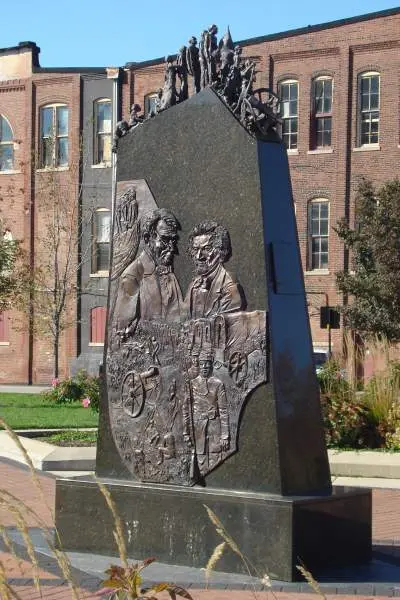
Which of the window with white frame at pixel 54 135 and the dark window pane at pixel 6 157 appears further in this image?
the dark window pane at pixel 6 157

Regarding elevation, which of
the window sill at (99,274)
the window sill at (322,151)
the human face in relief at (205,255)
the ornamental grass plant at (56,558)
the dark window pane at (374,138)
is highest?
the dark window pane at (374,138)

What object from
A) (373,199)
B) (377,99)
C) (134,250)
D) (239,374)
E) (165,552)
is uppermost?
(377,99)

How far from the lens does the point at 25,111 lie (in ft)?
165

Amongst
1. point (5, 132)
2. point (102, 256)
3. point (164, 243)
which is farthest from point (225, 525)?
point (5, 132)

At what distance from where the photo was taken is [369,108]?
143ft

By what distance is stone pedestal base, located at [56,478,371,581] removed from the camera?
7.98 metres

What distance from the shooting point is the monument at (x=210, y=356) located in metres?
8.27

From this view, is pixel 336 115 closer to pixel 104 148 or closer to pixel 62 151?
pixel 104 148

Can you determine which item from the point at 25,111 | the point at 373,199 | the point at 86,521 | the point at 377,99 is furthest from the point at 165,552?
the point at 25,111

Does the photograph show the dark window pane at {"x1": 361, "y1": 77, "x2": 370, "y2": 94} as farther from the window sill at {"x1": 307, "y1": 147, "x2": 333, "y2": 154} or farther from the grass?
the grass

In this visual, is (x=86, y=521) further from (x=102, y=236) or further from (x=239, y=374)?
(x=102, y=236)

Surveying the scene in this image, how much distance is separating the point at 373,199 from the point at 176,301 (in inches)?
1129

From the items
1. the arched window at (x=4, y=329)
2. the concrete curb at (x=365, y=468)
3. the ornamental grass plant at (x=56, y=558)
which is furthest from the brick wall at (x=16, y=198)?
the ornamental grass plant at (x=56, y=558)

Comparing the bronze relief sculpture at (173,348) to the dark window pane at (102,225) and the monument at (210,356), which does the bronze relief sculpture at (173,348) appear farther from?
the dark window pane at (102,225)
